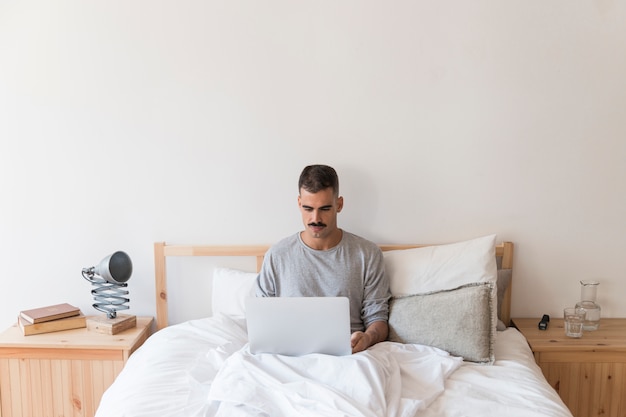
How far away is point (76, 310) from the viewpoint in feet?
7.19

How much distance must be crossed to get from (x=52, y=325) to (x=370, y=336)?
1.28 metres

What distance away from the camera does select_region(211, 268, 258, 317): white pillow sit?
7.06ft

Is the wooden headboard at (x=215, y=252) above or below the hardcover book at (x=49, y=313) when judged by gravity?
above

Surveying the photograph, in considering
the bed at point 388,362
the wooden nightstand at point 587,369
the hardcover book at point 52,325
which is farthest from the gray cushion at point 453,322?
the hardcover book at point 52,325

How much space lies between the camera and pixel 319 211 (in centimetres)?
194

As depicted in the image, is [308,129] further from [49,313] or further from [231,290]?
[49,313]

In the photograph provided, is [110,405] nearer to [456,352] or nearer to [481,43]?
[456,352]

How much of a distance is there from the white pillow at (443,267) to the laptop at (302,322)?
54 centimetres

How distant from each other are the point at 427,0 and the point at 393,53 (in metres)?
0.25

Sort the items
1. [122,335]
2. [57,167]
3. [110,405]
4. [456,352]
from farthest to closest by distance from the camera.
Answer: [57,167] < [122,335] < [456,352] < [110,405]

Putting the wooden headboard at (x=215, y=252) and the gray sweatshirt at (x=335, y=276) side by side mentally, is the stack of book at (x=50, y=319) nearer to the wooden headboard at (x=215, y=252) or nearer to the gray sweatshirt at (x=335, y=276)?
the wooden headboard at (x=215, y=252)

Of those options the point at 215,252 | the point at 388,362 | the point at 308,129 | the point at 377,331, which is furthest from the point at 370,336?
the point at 308,129

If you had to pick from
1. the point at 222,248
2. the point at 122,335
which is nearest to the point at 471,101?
the point at 222,248

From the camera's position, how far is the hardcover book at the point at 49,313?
2092 mm
